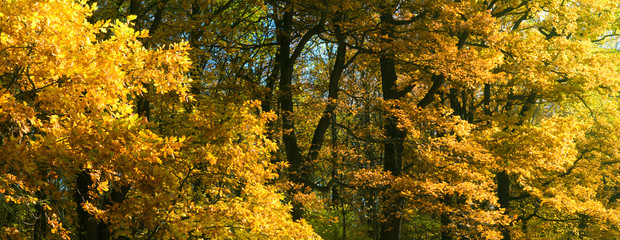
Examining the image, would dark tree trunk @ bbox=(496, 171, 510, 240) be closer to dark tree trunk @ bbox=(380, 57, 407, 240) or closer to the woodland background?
the woodland background

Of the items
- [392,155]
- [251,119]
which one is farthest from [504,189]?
[251,119]

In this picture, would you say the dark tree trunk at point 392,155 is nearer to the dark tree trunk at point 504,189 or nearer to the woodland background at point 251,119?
the woodland background at point 251,119

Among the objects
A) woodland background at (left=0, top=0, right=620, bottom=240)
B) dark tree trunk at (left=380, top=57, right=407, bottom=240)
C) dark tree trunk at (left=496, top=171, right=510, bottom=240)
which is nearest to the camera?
woodland background at (left=0, top=0, right=620, bottom=240)

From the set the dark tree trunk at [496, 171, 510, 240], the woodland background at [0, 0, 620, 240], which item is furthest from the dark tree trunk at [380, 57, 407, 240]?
the dark tree trunk at [496, 171, 510, 240]

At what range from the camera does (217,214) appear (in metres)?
6.89

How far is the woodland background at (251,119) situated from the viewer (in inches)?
174

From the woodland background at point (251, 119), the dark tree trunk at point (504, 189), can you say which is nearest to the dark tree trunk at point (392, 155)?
the woodland background at point (251, 119)

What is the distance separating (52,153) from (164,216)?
9.34 feet

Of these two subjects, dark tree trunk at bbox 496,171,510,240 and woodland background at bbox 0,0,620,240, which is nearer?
woodland background at bbox 0,0,620,240

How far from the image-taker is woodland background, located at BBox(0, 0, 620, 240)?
442 cm

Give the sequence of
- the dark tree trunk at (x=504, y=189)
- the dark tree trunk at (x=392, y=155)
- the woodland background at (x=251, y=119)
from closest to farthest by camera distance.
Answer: the woodland background at (x=251, y=119)
the dark tree trunk at (x=392, y=155)
the dark tree trunk at (x=504, y=189)

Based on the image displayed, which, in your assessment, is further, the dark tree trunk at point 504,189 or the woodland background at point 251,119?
the dark tree trunk at point 504,189

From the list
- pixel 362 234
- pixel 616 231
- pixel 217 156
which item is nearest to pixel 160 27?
pixel 217 156

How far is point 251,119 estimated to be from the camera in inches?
276
